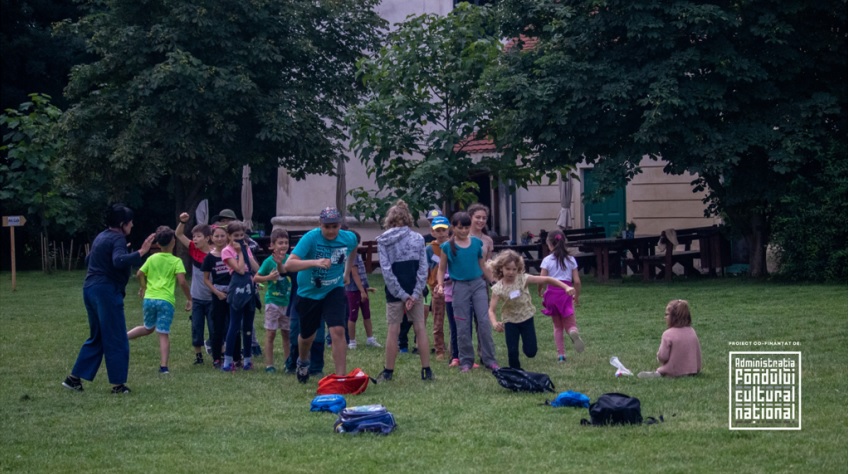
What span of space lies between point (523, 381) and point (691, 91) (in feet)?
43.1

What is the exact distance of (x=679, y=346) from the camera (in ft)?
36.2

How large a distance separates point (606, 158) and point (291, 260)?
45.0 feet

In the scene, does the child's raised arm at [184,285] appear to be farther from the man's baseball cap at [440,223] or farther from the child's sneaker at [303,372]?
the man's baseball cap at [440,223]

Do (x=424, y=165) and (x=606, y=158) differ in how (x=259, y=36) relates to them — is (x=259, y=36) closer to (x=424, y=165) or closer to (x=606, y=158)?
(x=424, y=165)

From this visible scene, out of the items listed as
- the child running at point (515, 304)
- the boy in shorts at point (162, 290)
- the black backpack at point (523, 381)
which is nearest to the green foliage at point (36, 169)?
the boy in shorts at point (162, 290)

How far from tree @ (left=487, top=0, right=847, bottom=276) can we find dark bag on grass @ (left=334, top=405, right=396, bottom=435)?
14.3 meters

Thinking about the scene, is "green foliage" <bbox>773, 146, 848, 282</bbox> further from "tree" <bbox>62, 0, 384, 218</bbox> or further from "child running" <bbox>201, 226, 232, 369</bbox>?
"child running" <bbox>201, 226, 232, 369</bbox>

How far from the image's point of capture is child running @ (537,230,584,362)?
42.5 ft

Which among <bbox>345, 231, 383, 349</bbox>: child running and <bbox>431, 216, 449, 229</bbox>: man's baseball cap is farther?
<bbox>345, 231, 383, 349</bbox>: child running

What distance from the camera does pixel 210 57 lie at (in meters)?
28.5

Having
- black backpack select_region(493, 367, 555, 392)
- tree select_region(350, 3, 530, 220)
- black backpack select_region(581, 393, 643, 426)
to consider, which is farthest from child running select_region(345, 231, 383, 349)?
tree select_region(350, 3, 530, 220)

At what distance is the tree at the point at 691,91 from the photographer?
72.3 feet

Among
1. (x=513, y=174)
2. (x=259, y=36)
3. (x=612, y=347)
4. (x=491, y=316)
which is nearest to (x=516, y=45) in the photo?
(x=513, y=174)

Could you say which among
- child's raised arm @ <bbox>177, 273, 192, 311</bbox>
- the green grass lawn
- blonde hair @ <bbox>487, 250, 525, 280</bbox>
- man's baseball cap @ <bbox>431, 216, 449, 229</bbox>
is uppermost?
man's baseball cap @ <bbox>431, 216, 449, 229</bbox>
